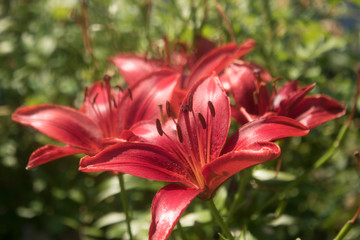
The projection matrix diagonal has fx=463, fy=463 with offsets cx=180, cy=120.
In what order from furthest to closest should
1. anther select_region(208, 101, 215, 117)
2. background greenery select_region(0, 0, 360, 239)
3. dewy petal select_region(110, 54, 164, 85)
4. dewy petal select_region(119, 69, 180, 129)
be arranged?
1. background greenery select_region(0, 0, 360, 239)
2. dewy petal select_region(110, 54, 164, 85)
3. dewy petal select_region(119, 69, 180, 129)
4. anther select_region(208, 101, 215, 117)

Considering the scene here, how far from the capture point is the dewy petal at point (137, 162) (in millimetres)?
621

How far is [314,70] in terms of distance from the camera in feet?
4.15

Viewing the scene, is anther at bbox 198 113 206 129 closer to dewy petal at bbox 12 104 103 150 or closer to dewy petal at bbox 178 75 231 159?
dewy petal at bbox 178 75 231 159

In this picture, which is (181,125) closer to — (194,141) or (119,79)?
(194,141)

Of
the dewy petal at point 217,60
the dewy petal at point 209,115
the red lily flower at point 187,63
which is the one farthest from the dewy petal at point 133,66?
the dewy petal at point 209,115

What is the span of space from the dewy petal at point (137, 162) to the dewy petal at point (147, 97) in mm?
121

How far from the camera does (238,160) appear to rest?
1.90ft

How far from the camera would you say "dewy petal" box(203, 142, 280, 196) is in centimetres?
57

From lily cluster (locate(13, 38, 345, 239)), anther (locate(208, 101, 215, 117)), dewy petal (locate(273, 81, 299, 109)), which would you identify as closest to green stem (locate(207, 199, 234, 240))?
lily cluster (locate(13, 38, 345, 239))

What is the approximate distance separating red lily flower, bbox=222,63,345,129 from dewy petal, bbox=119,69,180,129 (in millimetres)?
108

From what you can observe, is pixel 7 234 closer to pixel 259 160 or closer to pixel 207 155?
pixel 207 155

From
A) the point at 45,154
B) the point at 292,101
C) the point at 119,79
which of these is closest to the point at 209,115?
the point at 292,101

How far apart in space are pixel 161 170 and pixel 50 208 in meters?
0.95

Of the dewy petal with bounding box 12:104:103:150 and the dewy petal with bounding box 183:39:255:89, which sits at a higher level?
the dewy petal with bounding box 183:39:255:89
